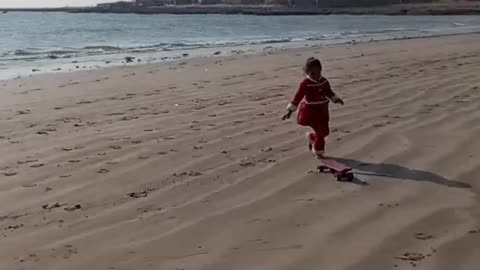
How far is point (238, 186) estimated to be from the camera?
4730mm

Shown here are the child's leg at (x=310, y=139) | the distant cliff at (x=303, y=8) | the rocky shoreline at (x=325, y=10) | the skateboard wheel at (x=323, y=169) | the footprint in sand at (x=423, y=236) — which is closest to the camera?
the footprint in sand at (x=423, y=236)

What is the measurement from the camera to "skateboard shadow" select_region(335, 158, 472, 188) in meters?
4.68

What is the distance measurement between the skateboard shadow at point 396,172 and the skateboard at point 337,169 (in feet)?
0.43

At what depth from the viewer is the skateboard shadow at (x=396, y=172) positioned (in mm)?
4680

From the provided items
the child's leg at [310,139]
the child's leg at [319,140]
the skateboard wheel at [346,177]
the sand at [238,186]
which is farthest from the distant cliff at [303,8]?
the skateboard wheel at [346,177]

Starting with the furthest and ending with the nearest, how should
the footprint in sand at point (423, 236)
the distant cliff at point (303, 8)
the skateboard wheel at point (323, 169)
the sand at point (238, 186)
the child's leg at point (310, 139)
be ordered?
the distant cliff at point (303, 8), the child's leg at point (310, 139), the skateboard wheel at point (323, 169), the footprint in sand at point (423, 236), the sand at point (238, 186)

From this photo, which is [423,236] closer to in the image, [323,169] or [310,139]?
[323,169]

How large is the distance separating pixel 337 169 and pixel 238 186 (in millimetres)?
731

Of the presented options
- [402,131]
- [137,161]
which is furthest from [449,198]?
[137,161]

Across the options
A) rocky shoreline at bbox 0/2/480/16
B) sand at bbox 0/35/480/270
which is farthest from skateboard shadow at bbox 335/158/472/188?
rocky shoreline at bbox 0/2/480/16

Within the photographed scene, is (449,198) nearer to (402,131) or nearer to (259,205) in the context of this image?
(259,205)

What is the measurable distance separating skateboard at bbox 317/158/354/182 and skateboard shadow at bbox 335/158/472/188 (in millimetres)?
132

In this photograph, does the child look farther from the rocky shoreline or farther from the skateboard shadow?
the rocky shoreline

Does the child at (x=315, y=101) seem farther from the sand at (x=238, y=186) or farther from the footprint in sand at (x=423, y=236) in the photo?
the footprint in sand at (x=423, y=236)
